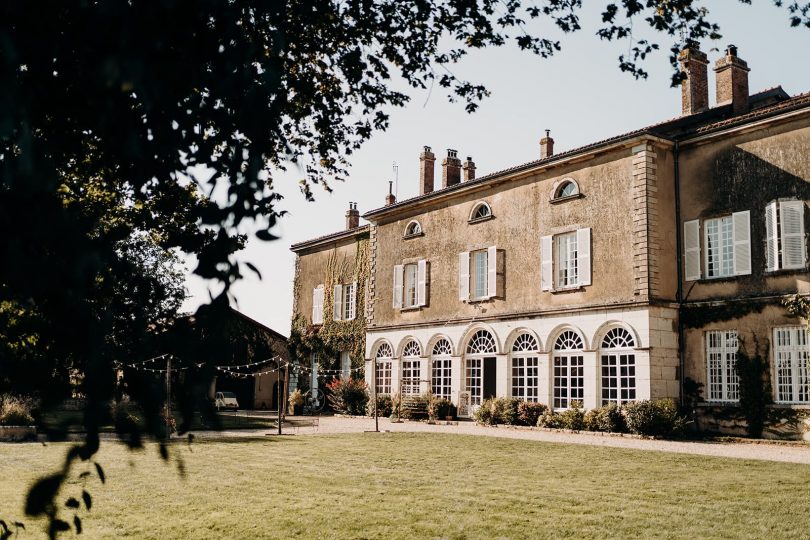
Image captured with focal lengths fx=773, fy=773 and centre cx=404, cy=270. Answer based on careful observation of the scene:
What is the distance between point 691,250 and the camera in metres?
19.9

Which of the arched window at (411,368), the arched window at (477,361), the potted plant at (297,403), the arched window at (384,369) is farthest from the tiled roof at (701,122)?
the potted plant at (297,403)

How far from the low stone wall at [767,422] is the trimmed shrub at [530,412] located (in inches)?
166

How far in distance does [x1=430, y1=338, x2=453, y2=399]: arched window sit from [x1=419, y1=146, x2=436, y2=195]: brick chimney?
6.24m

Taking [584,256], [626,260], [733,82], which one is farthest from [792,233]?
[733,82]

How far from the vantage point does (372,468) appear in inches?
467

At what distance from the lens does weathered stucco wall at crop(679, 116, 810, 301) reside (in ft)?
58.9

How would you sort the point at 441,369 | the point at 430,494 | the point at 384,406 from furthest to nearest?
the point at 384,406
the point at 441,369
the point at 430,494

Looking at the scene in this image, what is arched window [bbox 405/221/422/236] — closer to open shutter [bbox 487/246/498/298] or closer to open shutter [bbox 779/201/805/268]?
open shutter [bbox 487/246/498/298]

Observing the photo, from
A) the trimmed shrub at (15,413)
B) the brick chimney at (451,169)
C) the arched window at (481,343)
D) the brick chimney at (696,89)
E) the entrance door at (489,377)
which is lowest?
the trimmed shrub at (15,413)

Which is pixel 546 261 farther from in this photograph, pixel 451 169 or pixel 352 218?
pixel 352 218

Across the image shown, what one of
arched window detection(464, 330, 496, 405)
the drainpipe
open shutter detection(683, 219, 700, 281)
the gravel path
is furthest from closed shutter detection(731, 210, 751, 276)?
arched window detection(464, 330, 496, 405)

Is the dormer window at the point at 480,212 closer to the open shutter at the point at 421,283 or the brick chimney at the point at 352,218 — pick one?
the open shutter at the point at 421,283

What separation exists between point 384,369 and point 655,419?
12.1m

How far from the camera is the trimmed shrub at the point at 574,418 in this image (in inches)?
782
